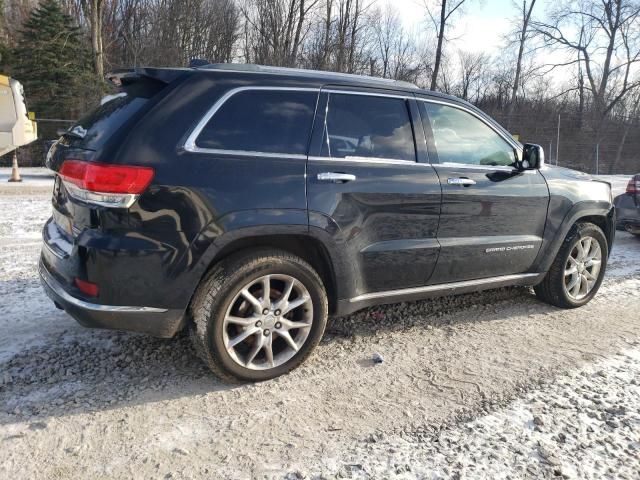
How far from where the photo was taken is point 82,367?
3.15 m

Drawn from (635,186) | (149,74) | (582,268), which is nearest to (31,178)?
(149,74)

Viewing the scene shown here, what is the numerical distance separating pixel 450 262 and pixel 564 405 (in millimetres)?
1247

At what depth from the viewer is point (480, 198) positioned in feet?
12.5

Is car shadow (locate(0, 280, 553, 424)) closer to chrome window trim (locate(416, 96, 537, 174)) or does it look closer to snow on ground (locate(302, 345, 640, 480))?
snow on ground (locate(302, 345, 640, 480))

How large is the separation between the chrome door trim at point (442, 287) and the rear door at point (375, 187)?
45 millimetres

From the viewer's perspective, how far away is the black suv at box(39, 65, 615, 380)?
104 inches

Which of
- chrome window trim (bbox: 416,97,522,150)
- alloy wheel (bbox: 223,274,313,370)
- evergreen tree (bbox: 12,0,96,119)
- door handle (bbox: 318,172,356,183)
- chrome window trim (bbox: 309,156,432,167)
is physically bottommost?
alloy wheel (bbox: 223,274,313,370)

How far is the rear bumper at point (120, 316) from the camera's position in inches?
105

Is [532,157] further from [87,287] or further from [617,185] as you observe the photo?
[617,185]

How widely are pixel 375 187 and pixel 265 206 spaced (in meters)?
0.82

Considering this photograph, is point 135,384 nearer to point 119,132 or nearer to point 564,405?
point 119,132

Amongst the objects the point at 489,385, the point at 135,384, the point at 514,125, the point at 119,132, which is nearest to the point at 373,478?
the point at 489,385

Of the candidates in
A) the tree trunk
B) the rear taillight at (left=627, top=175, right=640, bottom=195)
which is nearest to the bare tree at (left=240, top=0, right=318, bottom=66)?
the tree trunk

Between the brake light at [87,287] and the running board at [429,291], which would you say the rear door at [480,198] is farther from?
the brake light at [87,287]
